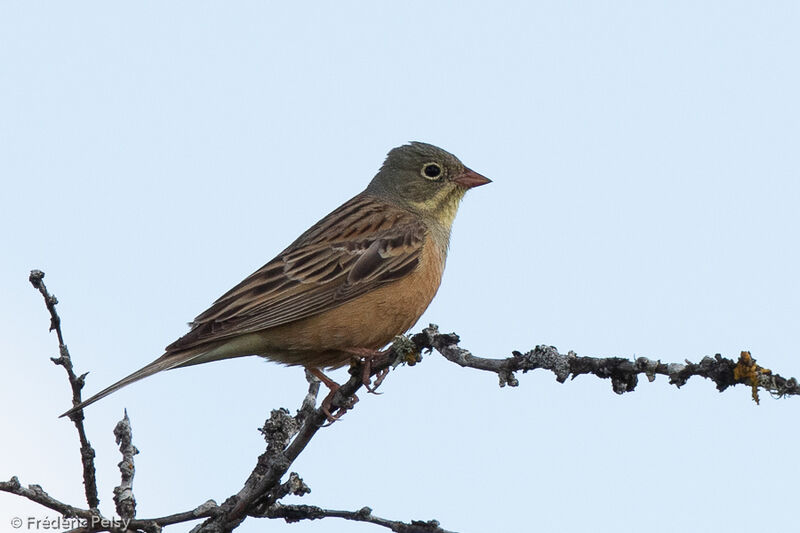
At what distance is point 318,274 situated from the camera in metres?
9.45

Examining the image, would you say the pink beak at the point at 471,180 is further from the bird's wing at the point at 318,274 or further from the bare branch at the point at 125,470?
the bare branch at the point at 125,470

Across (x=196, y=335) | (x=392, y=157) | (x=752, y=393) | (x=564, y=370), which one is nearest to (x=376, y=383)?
(x=196, y=335)

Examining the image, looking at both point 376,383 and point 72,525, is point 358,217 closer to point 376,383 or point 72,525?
point 376,383

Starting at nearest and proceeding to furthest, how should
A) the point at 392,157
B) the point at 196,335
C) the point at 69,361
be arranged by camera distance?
the point at 69,361, the point at 196,335, the point at 392,157

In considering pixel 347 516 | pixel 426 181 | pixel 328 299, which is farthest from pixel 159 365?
pixel 426 181

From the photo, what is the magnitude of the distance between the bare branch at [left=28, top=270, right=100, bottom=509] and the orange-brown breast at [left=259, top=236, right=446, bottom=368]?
2.95 m

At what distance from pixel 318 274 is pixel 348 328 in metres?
0.81

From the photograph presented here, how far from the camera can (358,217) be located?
10.5 m

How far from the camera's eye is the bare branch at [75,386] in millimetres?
5805

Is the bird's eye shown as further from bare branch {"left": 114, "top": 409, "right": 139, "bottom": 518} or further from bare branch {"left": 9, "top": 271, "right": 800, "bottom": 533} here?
bare branch {"left": 114, "top": 409, "right": 139, "bottom": 518}

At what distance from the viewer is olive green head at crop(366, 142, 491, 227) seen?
1121 centimetres

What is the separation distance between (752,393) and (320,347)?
5278 millimetres

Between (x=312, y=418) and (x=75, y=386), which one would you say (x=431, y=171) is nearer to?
(x=312, y=418)

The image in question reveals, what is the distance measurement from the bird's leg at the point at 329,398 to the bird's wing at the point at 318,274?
1.71ft
